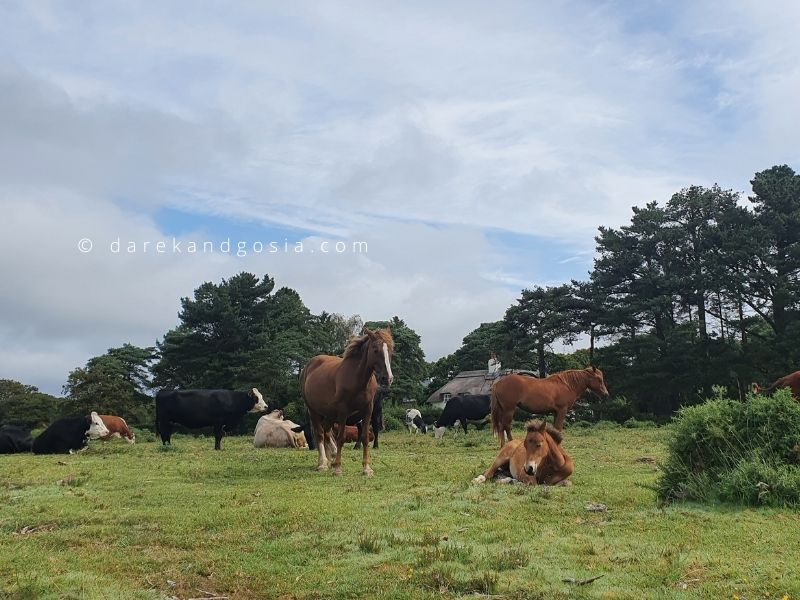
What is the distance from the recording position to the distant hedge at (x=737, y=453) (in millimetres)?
7379

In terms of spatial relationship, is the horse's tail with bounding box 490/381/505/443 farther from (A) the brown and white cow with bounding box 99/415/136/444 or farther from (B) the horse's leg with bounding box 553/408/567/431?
(A) the brown and white cow with bounding box 99/415/136/444

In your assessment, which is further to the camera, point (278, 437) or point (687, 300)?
point (687, 300)

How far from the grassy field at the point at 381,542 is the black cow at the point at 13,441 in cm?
1133

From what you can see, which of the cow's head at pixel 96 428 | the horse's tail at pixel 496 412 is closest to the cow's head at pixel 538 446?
the horse's tail at pixel 496 412

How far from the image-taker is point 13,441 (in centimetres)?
2044

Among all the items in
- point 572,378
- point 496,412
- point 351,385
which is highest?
point 572,378

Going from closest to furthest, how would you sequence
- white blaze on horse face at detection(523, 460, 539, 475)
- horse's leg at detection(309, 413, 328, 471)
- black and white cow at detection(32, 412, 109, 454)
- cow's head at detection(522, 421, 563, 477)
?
white blaze on horse face at detection(523, 460, 539, 475) → cow's head at detection(522, 421, 563, 477) → horse's leg at detection(309, 413, 328, 471) → black and white cow at detection(32, 412, 109, 454)

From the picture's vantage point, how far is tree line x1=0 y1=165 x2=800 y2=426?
37.6 meters

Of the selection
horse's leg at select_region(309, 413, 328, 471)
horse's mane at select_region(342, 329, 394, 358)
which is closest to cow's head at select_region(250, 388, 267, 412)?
horse's leg at select_region(309, 413, 328, 471)

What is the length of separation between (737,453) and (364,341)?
20.4 feet

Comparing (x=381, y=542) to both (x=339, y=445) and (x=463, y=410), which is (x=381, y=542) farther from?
(x=463, y=410)

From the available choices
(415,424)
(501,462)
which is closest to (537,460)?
(501,462)

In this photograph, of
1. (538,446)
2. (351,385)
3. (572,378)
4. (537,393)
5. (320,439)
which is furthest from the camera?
(572,378)

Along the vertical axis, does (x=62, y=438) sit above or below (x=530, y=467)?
above
